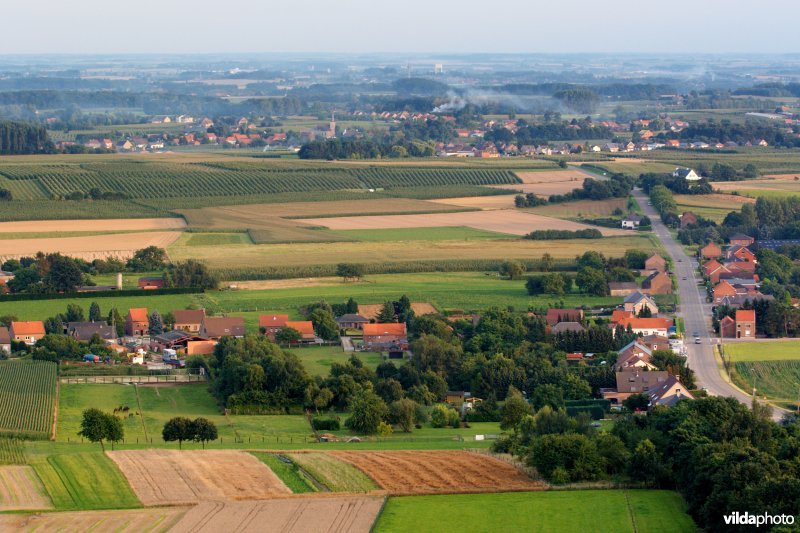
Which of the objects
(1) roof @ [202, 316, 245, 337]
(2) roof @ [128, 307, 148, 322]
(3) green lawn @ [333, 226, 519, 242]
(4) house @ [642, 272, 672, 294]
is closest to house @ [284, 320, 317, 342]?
(1) roof @ [202, 316, 245, 337]

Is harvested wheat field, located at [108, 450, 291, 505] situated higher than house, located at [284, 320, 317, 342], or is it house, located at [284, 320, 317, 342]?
harvested wheat field, located at [108, 450, 291, 505]

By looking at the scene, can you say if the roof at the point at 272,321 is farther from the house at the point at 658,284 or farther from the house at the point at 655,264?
the house at the point at 655,264

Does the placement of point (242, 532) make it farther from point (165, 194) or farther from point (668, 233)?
point (165, 194)

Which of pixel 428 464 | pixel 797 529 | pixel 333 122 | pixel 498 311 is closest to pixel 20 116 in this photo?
pixel 333 122

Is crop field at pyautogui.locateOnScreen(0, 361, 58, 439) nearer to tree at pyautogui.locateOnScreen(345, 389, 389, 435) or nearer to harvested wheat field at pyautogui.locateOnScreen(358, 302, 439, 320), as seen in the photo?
tree at pyautogui.locateOnScreen(345, 389, 389, 435)

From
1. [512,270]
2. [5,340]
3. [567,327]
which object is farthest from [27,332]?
[512,270]

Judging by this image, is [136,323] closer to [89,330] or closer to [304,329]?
[89,330]
